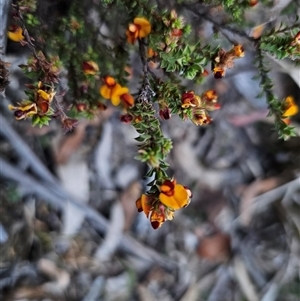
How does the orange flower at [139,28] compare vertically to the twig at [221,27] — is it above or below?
below

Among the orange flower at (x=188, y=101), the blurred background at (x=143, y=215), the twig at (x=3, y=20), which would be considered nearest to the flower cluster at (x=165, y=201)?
the orange flower at (x=188, y=101)

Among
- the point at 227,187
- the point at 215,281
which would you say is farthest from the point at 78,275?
the point at 227,187

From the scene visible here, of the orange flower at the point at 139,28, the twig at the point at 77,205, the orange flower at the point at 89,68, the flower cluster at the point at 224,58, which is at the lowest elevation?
the twig at the point at 77,205

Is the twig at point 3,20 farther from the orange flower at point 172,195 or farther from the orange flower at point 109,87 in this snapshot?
the orange flower at point 172,195

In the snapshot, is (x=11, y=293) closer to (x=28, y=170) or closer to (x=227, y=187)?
(x=28, y=170)

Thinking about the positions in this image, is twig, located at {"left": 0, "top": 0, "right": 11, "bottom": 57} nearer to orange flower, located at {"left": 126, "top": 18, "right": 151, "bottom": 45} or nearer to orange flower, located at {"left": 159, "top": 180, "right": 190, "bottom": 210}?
orange flower, located at {"left": 126, "top": 18, "right": 151, "bottom": 45}

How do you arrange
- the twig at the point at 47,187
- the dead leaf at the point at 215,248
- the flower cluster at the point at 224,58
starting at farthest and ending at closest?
the dead leaf at the point at 215,248 → the twig at the point at 47,187 → the flower cluster at the point at 224,58

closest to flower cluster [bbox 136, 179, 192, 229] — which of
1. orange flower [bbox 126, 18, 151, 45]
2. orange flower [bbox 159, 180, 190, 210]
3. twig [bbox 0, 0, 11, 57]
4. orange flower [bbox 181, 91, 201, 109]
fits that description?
orange flower [bbox 159, 180, 190, 210]

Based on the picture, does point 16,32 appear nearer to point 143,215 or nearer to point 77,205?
point 77,205
